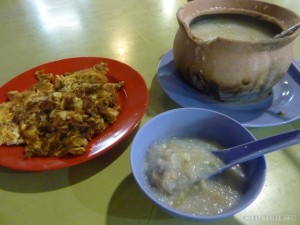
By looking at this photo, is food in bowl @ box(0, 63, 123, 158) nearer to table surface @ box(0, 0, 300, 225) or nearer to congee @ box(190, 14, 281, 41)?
table surface @ box(0, 0, 300, 225)

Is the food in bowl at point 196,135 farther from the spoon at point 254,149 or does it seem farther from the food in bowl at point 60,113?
the food in bowl at point 60,113

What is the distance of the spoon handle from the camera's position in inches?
17.3

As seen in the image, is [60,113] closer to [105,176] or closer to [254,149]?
[105,176]

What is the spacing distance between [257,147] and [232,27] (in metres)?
0.42

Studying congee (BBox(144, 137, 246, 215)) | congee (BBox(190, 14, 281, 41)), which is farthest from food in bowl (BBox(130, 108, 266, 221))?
congee (BBox(190, 14, 281, 41))

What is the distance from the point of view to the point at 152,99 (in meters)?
0.77

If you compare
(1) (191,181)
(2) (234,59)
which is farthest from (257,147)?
(2) (234,59)

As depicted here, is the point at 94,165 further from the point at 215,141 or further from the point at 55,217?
the point at 215,141

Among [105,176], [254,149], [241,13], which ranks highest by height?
[241,13]

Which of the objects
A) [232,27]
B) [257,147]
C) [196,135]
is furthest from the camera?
[232,27]

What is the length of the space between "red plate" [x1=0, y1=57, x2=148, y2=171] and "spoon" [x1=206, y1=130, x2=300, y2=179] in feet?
0.71

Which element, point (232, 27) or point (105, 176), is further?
point (232, 27)

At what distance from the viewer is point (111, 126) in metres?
0.63

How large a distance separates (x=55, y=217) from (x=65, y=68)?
1.52 ft
